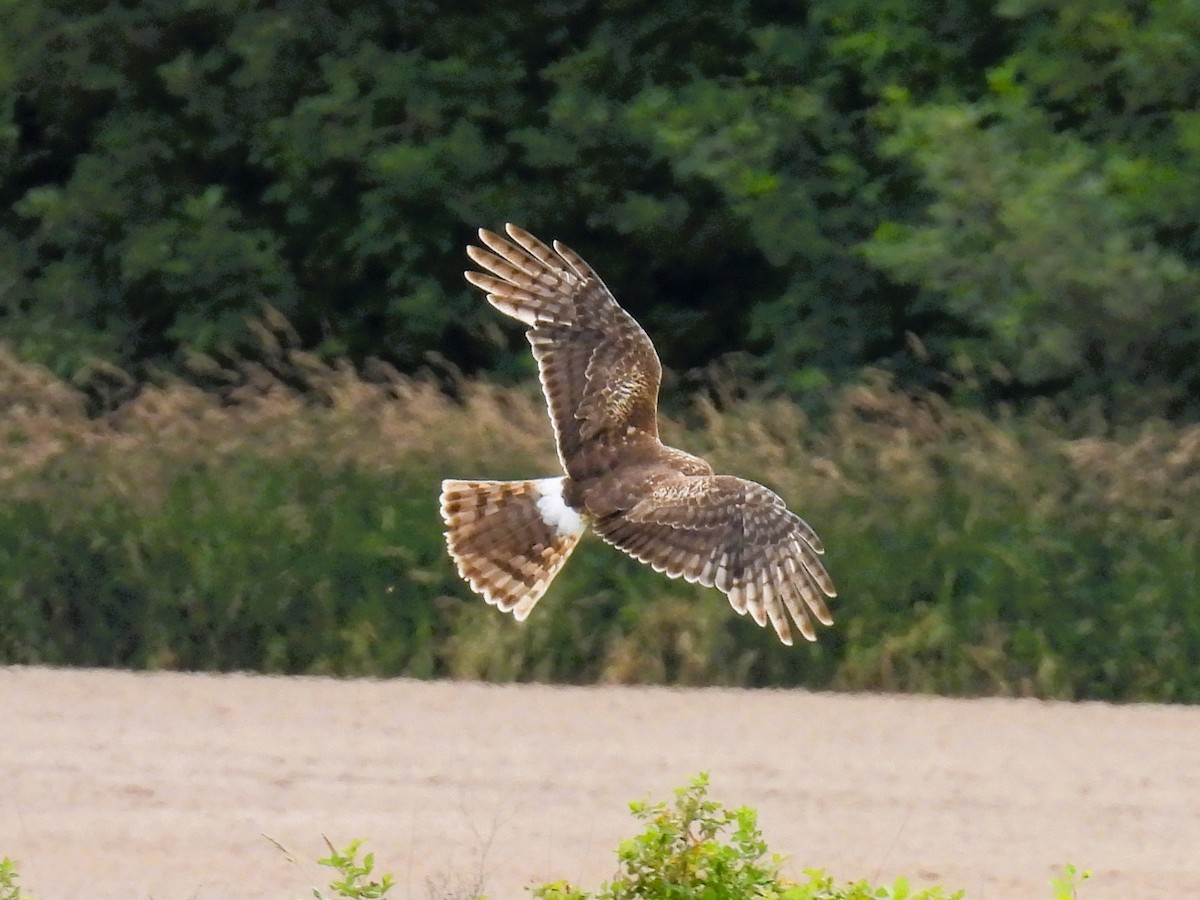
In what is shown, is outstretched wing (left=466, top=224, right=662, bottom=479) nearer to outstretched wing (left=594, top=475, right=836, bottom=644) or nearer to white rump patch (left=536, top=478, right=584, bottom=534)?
white rump patch (left=536, top=478, right=584, bottom=534)

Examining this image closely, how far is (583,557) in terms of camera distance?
1178cm

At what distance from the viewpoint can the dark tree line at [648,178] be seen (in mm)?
13367

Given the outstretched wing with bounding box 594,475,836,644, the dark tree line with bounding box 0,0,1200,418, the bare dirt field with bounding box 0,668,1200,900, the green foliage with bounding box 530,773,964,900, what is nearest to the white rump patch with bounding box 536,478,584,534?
the outstretched wing with bounding box 594,475,836,644

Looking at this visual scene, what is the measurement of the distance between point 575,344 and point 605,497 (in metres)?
0.66

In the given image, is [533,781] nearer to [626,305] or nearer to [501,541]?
[501,541]

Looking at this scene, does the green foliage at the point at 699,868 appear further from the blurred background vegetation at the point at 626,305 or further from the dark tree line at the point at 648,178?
the dark tree line at the point at 648,178

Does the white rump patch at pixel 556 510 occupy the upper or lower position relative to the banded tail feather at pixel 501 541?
upper

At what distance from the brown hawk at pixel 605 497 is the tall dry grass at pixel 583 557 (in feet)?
16.7

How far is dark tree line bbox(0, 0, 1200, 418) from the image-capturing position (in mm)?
13367

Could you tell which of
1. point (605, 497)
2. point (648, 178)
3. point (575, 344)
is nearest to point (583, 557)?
point (648, 178)

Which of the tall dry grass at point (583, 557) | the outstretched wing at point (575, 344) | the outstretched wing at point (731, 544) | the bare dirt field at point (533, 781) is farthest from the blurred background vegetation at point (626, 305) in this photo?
the outstretched wing at point (731, 544)

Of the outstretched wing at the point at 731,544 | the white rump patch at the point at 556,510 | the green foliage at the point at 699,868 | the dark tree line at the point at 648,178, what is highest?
the green foliage at the point at 699,868

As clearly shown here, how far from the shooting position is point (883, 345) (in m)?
15.5

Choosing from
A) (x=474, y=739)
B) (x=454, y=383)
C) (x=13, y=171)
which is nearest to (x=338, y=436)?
(x=474, y=739)
